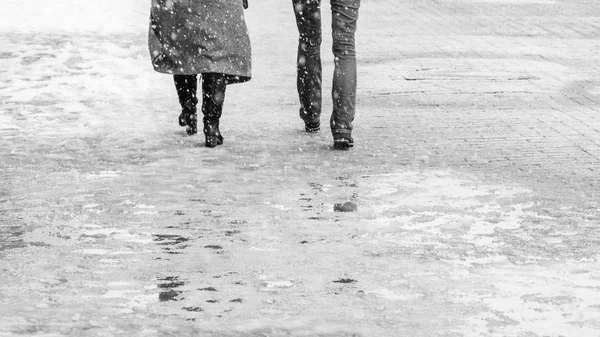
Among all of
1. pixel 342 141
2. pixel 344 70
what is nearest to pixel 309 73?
pixel 344 70

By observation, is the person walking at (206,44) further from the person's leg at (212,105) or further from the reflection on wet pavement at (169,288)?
the reflection on wet pavement at (169,288)

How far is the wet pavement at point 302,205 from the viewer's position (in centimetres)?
505

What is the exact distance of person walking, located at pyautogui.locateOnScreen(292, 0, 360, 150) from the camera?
8.37 meters

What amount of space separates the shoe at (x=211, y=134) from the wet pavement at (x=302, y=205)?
13 cm

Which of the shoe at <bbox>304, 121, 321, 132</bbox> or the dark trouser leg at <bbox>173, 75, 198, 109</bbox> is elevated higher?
the dark trouser leg at <bbox>173, 75, 198, 109</bbox>

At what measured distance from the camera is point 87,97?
10.3 meters

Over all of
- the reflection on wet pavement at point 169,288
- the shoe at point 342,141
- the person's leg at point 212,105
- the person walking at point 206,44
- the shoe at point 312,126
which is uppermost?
the person walking at point 206,44

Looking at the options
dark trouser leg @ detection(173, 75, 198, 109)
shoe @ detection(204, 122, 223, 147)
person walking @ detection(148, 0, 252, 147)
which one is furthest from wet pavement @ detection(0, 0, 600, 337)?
person walking @ detection(148, 0, 252, 147)

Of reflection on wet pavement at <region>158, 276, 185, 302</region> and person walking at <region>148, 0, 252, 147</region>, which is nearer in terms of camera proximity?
reflection on wet pavement at <region>158, 276, 185, 302</region>

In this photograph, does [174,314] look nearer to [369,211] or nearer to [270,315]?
[270,315]

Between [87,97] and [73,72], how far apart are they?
1332mm

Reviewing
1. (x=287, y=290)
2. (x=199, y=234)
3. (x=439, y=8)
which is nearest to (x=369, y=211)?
(x=199, y=234)

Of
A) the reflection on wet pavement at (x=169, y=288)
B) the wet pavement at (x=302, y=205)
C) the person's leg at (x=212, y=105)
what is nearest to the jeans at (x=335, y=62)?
the wet pavement at (x=302, y=205)

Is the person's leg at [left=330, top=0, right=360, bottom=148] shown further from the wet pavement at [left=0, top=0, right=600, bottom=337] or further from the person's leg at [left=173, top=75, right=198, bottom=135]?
the person's leg at [left=173, top=75, right=198, bottom=135]
